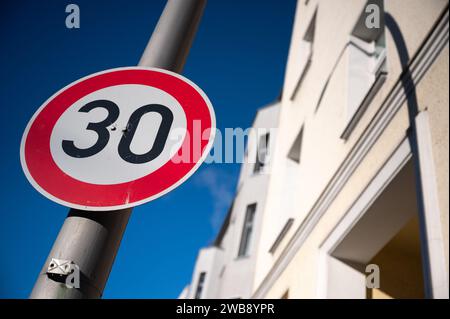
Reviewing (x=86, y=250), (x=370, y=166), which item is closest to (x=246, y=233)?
(x=370, y=166)

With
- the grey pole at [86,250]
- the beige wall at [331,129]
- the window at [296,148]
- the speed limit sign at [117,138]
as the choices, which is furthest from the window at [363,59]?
the grey pole at [86,250]

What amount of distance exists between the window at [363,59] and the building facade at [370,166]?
2 centimetres

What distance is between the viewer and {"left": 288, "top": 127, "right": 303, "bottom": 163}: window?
899cm

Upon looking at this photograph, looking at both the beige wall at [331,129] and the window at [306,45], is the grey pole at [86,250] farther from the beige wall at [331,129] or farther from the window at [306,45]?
the window at [306,45]

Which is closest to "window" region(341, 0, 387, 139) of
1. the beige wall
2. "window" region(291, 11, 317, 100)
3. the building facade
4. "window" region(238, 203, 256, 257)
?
the building facade

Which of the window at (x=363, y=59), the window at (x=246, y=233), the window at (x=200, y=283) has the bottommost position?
the window at (x=363, y=59)

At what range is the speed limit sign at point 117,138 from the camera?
63.6 inches

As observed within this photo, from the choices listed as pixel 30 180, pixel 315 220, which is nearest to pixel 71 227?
pixel 30 180

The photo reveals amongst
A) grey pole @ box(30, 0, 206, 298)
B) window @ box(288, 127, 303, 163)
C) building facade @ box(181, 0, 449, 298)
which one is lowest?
grey pole @ box(30, 0, 206, 298)

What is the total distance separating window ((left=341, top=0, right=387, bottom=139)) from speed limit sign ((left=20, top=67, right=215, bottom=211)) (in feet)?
13.5

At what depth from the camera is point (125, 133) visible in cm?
176

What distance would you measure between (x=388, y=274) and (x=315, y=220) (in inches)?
42.7

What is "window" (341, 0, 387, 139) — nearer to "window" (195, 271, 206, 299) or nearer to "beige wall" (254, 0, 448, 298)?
"beige wall" (254, 0, 448, 298)
